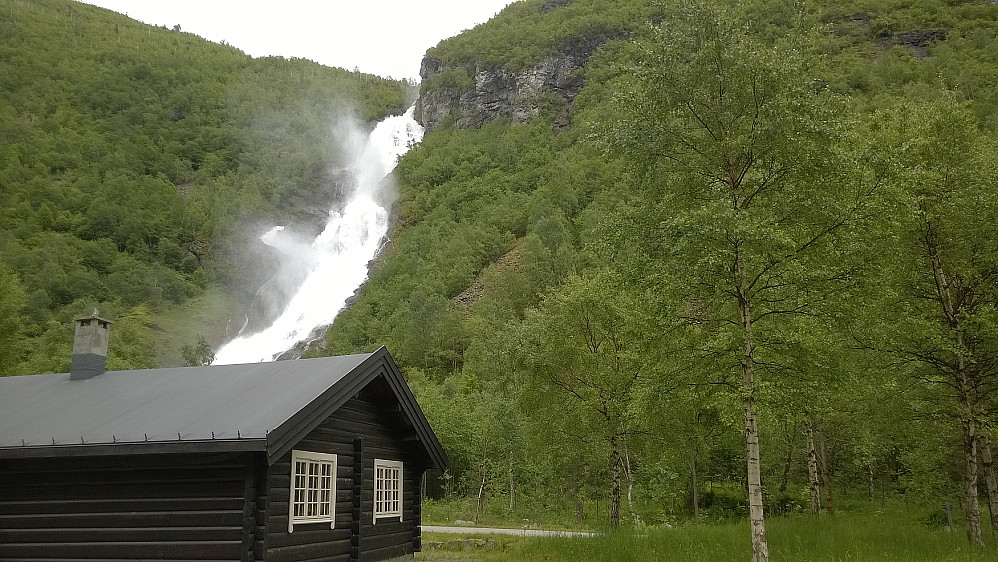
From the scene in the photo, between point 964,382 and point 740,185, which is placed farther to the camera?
point 964,382

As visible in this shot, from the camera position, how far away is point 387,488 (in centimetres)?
1373

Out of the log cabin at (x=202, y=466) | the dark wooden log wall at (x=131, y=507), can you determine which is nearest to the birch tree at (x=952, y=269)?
the log cabin at (x=202, y=466)

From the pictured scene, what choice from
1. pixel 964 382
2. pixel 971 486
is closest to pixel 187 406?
pixel 971 486

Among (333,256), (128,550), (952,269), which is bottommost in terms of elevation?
(128,550)

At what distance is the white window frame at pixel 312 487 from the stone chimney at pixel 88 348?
21.5 ft

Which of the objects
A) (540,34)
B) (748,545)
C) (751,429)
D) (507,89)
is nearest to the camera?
(751,429)

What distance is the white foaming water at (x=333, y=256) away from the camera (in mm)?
80812

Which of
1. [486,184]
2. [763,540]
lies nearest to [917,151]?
[763,540]

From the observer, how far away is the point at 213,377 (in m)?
12.8

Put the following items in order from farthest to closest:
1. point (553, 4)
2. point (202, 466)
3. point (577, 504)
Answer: point (553, 4) < point (577, 504) < point (202, 466)

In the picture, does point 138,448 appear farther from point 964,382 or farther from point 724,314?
point 964,382

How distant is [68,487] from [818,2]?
14397cm

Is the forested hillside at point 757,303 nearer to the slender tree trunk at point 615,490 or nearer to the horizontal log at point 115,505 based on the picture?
the slender tree trunk at point 615,490

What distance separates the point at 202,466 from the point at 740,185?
11348mm
